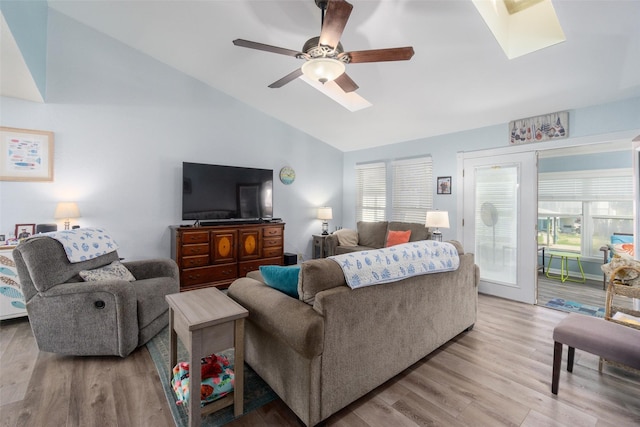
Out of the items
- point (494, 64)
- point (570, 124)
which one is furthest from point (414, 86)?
point (570, 124)

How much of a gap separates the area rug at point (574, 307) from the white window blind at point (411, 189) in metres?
2.04

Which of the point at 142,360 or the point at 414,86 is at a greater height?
the point at 414,86

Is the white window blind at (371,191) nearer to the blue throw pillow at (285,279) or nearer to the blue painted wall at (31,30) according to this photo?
the blue throw pillow at (285,279)

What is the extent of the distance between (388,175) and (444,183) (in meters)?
1.11

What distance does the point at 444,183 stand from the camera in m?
4.46

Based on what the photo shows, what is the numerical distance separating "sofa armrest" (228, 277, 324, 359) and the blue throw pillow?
43mm

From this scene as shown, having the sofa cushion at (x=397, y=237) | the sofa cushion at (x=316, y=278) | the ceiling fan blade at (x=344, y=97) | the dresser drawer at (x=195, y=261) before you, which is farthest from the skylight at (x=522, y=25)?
the dresser drawer at (x=195, y=261)

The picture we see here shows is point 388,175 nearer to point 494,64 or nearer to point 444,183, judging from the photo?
point 444,183

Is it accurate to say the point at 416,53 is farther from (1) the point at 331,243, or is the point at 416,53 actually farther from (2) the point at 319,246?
(2) the point at 319,246

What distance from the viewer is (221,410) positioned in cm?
172

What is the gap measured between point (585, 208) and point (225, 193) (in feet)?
20.6

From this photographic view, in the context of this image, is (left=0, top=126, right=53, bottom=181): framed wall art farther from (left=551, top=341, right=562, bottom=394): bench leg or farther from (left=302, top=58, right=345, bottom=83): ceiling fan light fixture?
(left=551, top=341, right=562, bottom=394): bench leg

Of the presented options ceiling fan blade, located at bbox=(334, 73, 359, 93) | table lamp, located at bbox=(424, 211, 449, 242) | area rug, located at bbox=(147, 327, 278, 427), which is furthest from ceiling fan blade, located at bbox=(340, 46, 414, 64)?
area rug, located at bbox=(147, 327, 278, 427)

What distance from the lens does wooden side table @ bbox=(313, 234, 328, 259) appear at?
17.2 feet
